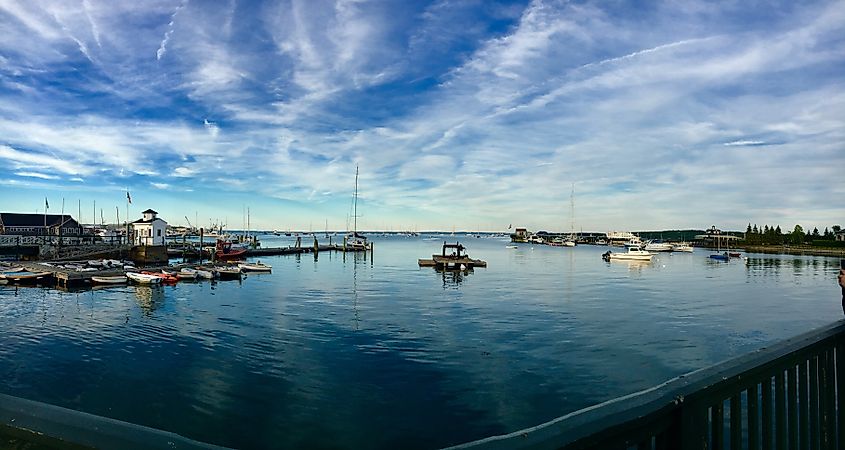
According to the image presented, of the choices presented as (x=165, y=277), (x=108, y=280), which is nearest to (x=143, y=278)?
(x=165, y=277)

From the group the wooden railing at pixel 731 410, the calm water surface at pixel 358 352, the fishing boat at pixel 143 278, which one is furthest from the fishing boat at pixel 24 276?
the wooden railing at pixel 731 410

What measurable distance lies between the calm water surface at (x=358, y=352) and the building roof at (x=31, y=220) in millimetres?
47676

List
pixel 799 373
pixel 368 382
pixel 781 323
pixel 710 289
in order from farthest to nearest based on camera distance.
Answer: pixel 710 289, pixel 781 323, pixel 368 382, pixel 799 373

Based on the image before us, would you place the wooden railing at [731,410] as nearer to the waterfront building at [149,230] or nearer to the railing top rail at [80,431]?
the railing top rail at [80,431]

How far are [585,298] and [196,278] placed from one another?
32791mm

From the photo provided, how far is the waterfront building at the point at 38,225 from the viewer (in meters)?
70.0

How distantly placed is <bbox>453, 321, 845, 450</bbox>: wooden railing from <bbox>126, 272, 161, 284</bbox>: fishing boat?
43.1 m

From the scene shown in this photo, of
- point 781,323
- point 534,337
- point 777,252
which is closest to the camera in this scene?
point 534,337

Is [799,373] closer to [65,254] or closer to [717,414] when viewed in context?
[717,414]

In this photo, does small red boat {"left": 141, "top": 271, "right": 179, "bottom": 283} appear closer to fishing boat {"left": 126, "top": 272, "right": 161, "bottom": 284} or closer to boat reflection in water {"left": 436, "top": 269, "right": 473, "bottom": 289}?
fishing boat {"left": 126, "top": 272, "right": 161, "bottom": 284}

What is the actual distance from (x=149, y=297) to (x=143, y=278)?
325 inches

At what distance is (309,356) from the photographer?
17422 mm

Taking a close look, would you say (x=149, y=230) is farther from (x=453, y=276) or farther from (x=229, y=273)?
(x=453, y=276)

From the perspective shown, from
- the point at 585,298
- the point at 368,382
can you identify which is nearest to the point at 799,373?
the point at 368,382
